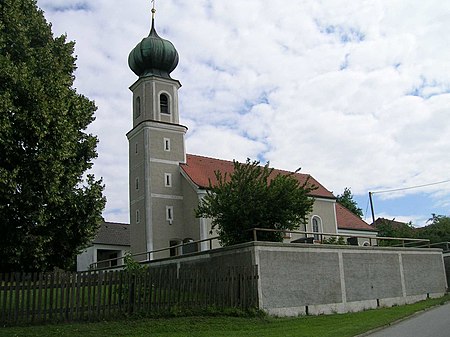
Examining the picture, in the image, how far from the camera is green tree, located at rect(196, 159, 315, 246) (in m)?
25.1

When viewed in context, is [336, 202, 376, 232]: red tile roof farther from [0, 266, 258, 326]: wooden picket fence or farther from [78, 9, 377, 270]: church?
[0, 266, 258, 326]: wooden picket fence

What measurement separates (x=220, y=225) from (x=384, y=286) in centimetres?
874

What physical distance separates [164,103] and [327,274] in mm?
21874

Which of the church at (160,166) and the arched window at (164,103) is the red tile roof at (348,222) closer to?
the church at (160,166)

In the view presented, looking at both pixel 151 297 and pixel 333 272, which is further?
pixel 333 272

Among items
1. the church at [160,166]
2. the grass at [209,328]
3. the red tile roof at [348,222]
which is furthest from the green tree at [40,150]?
the red tile roof at [348,222]

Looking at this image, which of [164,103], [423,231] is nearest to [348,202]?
[423,231]

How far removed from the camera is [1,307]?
14.7 meters

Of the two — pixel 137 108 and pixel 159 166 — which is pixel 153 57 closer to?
pixel 137 108

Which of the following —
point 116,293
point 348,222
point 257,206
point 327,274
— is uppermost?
point 348,222

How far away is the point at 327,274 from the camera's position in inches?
901

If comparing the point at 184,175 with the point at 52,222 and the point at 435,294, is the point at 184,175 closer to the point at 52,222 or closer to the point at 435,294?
the point at 435,294

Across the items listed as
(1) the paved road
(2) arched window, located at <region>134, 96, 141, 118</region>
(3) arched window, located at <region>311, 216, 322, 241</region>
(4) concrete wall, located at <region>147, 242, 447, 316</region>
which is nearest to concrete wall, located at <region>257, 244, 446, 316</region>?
(4) concrete wall, located at <region>147, 242, 447, 316</region>

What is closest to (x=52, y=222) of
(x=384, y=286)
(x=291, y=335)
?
(x=291, y=335)
